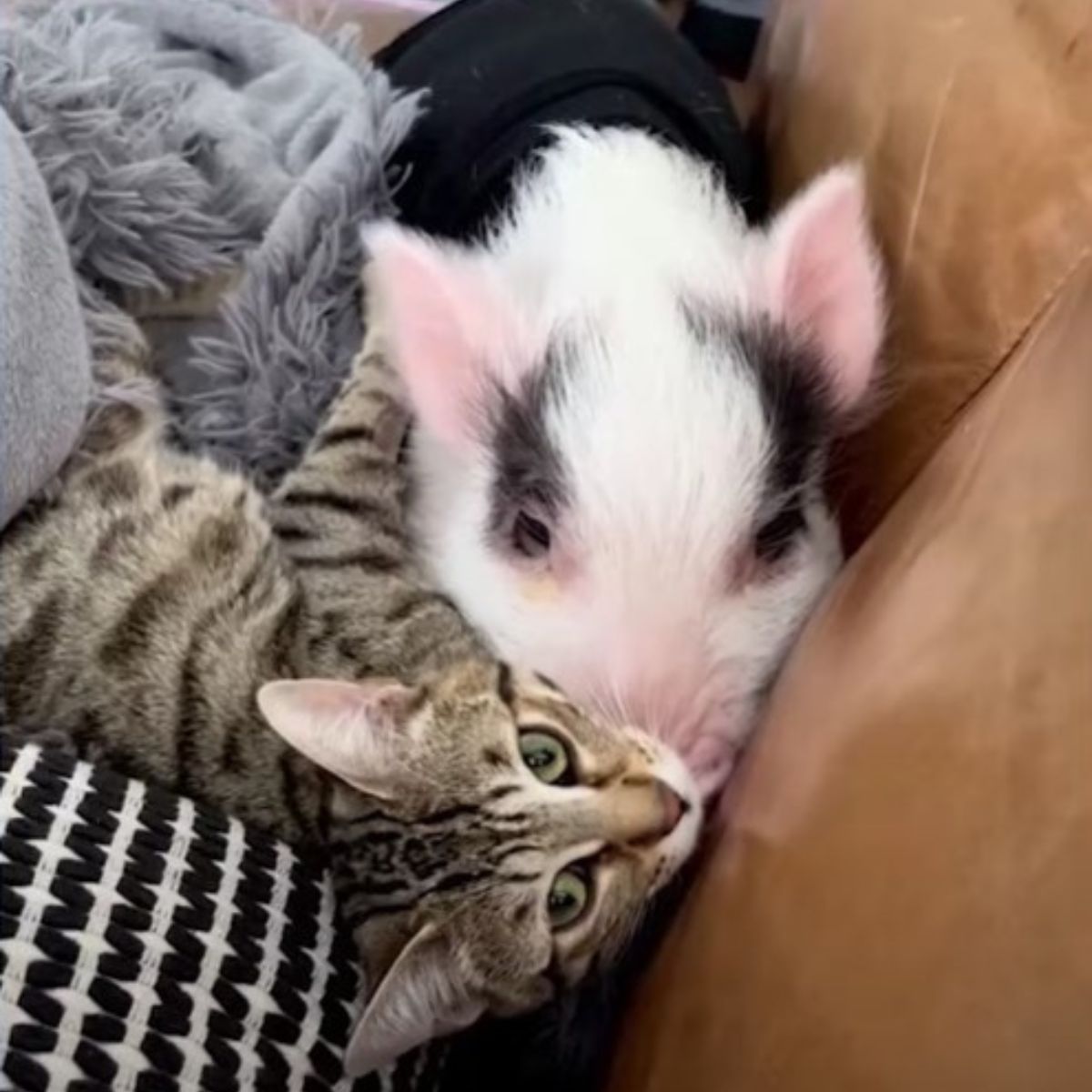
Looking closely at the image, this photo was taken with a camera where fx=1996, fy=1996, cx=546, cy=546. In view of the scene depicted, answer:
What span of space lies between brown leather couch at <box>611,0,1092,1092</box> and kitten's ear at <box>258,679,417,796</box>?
0.63ft

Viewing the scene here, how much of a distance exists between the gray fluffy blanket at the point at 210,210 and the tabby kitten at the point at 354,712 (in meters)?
0.06

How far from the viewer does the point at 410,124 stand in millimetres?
Answer: 1464

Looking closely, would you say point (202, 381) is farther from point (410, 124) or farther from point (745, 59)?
point (745, 59)

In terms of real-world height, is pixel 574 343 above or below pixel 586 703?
above

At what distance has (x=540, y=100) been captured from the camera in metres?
1.43

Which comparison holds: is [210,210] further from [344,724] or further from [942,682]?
[942,682]

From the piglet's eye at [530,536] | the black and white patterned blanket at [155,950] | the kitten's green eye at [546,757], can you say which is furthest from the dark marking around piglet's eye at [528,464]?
the black and white patterned blanket at [155,950]

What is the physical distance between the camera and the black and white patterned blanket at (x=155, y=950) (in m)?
0.94

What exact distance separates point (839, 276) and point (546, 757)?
334mm

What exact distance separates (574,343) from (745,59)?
2.42 feet

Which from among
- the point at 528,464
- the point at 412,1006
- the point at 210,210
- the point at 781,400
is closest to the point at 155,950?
the point at 412,1006

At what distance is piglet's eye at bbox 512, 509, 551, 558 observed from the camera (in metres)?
1.19

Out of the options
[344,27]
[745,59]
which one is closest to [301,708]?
[344,27]

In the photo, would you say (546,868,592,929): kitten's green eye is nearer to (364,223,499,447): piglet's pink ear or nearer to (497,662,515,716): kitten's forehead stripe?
(497,662,515,716): kitten's forehead stripe
